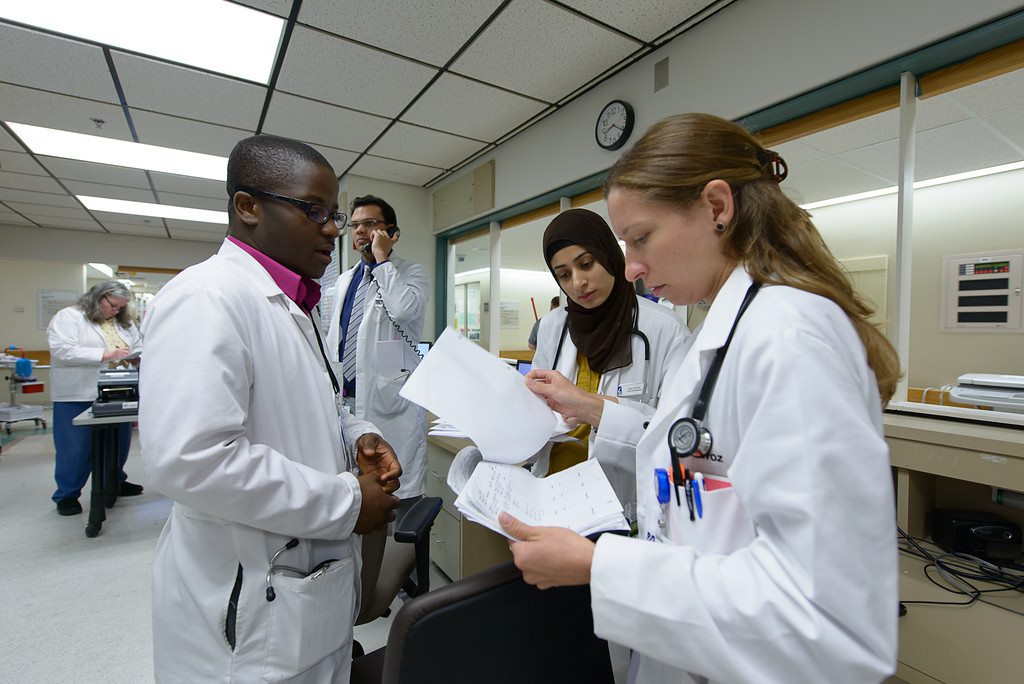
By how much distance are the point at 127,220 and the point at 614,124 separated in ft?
20.8

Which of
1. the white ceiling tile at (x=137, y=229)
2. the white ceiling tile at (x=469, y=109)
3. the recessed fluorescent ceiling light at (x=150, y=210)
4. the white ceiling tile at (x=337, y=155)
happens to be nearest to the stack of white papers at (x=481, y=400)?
the white ceiling tile at (x=469, y=109)

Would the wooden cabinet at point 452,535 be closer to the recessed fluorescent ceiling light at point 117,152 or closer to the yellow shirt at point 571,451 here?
the yellow shirt at point 571,451

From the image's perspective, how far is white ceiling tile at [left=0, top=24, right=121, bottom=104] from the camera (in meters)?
2.17

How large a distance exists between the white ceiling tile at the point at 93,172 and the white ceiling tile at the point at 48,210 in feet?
4.35

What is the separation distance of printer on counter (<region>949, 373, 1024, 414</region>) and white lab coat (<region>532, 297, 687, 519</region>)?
32.6 inches

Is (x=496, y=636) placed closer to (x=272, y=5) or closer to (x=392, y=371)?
(x=392, y=371)

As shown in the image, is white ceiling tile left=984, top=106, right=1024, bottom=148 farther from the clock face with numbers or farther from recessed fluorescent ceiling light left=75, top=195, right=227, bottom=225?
recessed fluorescent ceiling light left=75, top=195, right=227, bottom=225

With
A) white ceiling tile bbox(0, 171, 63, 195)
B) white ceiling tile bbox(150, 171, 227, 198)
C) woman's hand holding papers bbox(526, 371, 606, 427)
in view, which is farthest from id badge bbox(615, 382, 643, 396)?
white ceiling tile bbox(0, 171, 63, 195)

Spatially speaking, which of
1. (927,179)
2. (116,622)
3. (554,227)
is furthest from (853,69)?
(116,622)

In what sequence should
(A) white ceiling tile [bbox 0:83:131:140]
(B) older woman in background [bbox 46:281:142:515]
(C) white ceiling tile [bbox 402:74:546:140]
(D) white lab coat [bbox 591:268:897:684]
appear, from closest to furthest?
(D) white lab coat [bbox 591:268:897:684], (C) white ceiling tile [bbox 402:74:546:140], (A) white ceiling tile [bbox 0:83:131:140], (B) older woman in background [bbox 46:281:142:515]

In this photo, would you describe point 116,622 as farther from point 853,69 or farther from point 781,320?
point 853,69

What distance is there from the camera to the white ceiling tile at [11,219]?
555 centimetres

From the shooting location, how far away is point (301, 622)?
78cm

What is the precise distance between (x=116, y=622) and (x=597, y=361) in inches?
93.7
